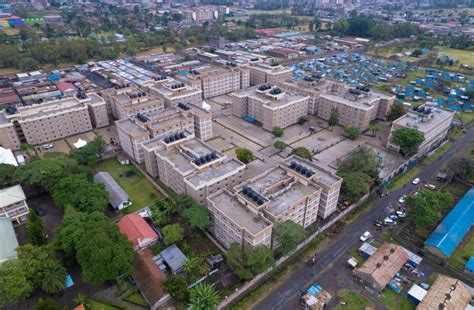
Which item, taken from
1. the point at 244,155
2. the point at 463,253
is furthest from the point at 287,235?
the point at 463,253

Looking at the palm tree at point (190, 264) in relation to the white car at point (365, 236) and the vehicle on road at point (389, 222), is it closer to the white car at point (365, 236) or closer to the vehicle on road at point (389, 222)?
the white car at point (365, 236)

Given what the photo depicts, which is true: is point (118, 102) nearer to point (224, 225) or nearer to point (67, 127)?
point (67, 127)

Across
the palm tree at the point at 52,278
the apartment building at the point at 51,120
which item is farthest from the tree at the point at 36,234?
the apartment building at the point at 51,120

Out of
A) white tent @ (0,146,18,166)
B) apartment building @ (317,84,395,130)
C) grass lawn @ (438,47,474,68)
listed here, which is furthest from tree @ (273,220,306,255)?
grass lawn @ (438,47,474,68)

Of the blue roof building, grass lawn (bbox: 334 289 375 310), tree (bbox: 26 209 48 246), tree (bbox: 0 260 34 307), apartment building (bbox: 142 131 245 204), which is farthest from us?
apartment building (bbox: 142 131 245 204)

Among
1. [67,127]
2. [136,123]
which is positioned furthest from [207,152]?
[67,127]

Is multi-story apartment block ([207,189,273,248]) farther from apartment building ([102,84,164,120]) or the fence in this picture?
apartment building ([102,84,164,120])
